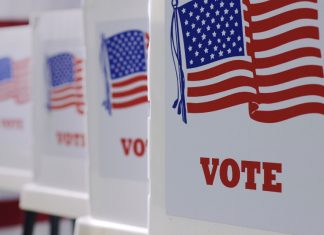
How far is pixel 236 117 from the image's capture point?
824 mm

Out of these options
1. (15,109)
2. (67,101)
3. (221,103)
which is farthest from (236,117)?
(15,109)

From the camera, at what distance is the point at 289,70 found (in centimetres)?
78

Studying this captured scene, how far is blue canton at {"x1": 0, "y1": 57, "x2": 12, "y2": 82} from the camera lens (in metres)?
1.95

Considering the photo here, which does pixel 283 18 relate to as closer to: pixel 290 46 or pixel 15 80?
pixel 290 46

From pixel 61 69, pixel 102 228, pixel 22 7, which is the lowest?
pixel 102 228

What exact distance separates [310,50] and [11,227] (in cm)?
259

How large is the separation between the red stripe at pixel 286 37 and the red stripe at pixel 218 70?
0.03 metres

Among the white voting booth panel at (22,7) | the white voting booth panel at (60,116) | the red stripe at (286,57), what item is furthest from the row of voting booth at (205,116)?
the white voting booth panel at (22,7)

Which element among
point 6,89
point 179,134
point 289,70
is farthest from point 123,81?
point 6,89

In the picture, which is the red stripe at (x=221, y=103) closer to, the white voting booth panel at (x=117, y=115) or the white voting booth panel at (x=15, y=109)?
the white voting booth panel at (x=117, y=115)

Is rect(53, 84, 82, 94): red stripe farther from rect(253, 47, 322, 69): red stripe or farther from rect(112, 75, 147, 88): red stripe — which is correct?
rect(253, 47, 322, 69): red stripe

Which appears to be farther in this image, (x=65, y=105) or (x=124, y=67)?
(x=65, y=105)

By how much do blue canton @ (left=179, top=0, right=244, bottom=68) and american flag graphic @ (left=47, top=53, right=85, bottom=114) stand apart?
648 millimetres

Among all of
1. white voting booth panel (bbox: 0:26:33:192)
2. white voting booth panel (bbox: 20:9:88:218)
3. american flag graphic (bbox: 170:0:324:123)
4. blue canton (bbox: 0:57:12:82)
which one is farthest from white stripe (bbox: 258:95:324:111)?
blue canton (bbox: 0:57:12:82)
